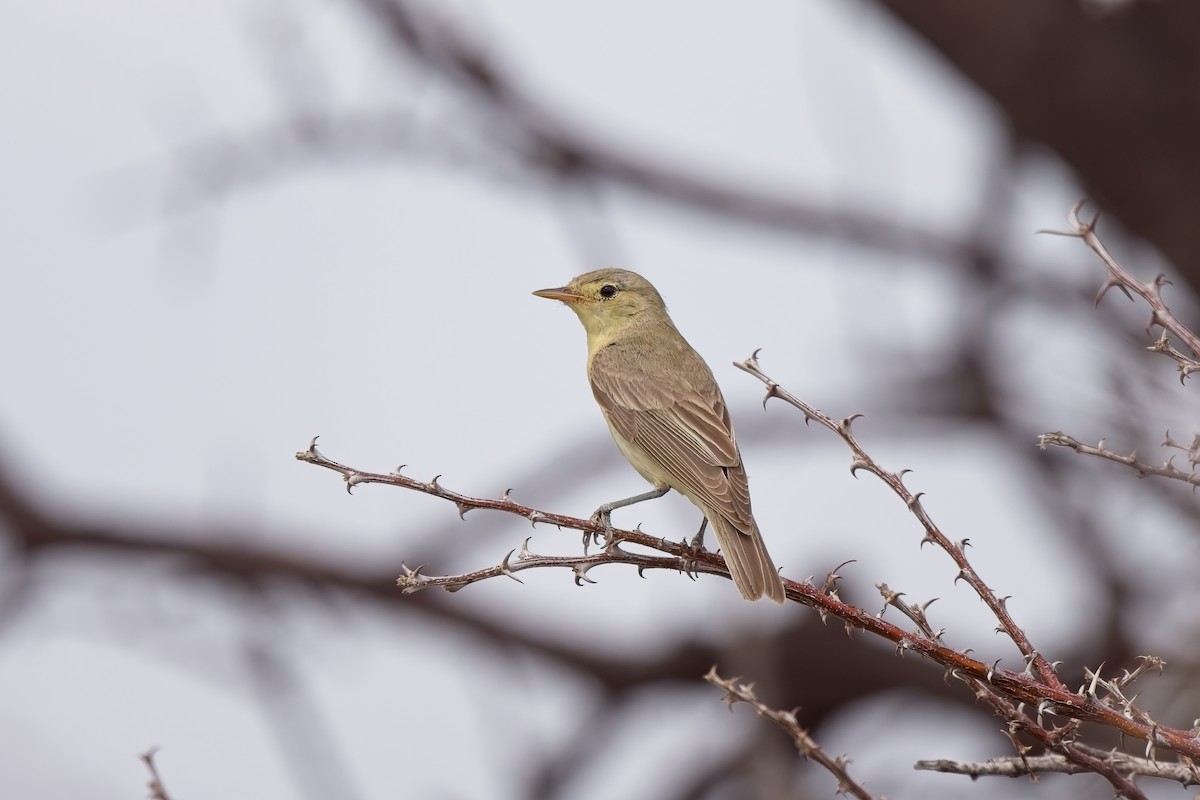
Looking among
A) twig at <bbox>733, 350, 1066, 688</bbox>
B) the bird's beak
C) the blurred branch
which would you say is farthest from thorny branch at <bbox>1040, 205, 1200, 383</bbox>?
the blurred branch

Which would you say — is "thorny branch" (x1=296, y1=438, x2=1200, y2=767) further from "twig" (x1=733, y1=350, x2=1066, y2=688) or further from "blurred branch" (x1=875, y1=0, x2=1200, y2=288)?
"blurred branch" (x1=875, y1=0, x2=1200, y2=288)

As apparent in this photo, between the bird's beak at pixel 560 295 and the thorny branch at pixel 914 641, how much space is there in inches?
107

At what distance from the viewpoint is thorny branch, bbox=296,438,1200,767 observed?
8.03 feet

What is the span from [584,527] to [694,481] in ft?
5.95

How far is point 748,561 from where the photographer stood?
4156 mm

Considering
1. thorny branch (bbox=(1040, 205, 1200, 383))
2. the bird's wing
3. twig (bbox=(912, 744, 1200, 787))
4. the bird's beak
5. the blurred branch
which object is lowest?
twig (bbox=(912, 744, 1200, 787))

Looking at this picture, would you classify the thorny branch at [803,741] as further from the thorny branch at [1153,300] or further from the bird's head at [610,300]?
the bird's head at [610,300]

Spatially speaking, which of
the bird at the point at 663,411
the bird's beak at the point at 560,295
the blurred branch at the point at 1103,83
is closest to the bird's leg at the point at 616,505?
the bird at the point at 663,411

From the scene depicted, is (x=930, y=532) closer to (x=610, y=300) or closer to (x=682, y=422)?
(x=682, y=422)

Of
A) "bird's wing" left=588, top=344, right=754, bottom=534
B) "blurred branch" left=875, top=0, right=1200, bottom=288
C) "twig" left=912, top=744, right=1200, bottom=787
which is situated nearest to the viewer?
"twig" left=912, top=744, right=1200, bottom=787

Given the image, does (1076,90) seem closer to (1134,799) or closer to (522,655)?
(522,655)

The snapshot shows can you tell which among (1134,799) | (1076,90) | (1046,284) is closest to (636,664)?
(1046,284)

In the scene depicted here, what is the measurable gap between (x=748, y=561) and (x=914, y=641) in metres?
1.52

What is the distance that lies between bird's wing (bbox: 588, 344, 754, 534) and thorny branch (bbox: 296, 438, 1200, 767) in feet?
4.56
